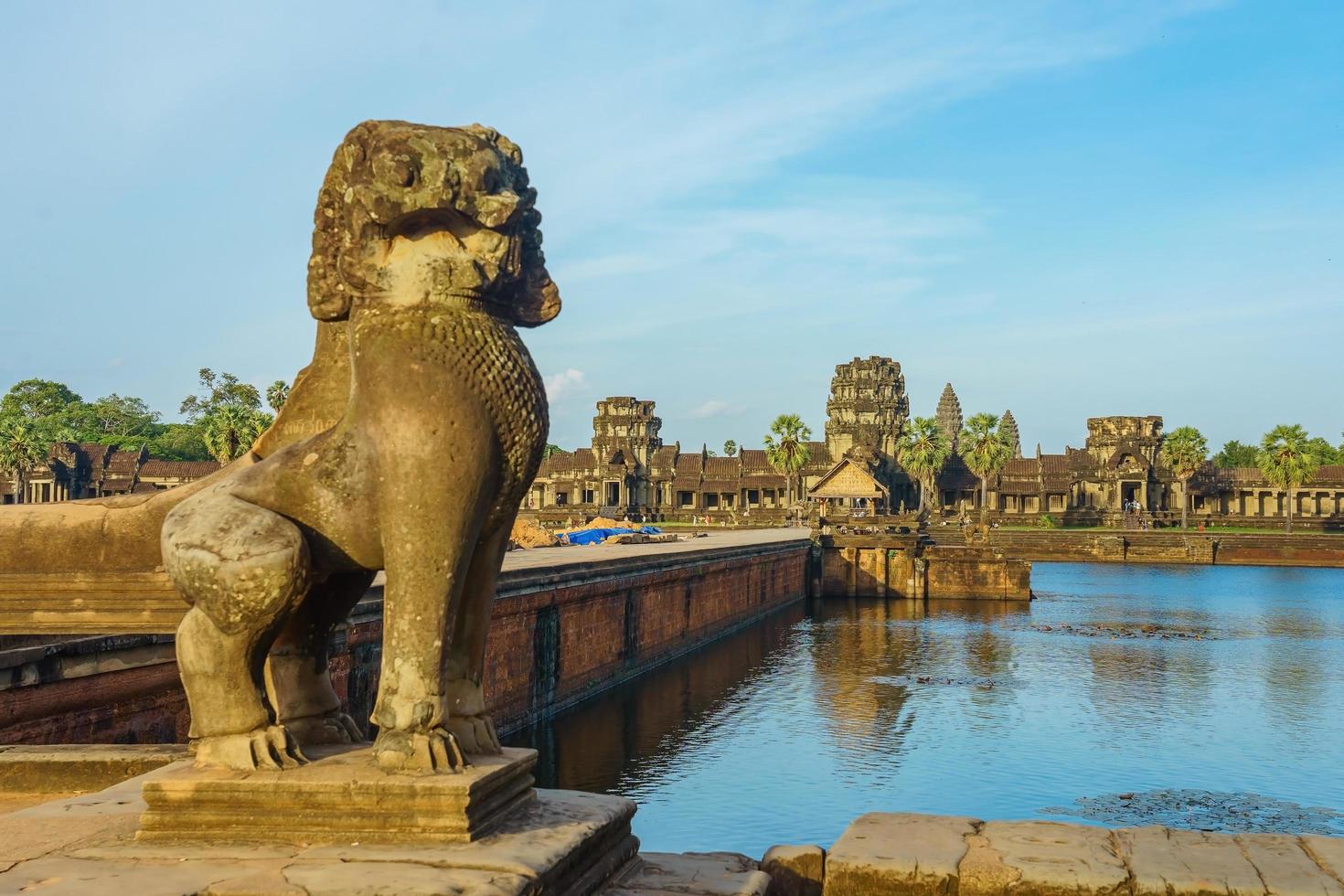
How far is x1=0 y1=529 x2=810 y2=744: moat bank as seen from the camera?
27.8 ft

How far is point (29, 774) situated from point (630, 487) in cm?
8296

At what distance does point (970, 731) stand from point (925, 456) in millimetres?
62409

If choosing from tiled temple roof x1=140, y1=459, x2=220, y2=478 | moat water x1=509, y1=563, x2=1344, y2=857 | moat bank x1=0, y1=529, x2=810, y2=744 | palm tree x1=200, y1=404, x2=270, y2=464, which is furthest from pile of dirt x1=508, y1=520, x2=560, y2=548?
tiled temple roof x1=140, y1=459, x2=220, y2=478

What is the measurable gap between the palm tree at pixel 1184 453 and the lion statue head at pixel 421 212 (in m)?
81.6

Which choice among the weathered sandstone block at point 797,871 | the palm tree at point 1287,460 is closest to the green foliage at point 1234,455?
the palm tree at point 1287,460

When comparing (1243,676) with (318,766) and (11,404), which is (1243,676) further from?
(11,404)

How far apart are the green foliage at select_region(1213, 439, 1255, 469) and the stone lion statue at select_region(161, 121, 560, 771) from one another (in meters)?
120

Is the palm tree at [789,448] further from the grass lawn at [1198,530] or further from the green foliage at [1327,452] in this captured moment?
the green foliage at [1327,452]

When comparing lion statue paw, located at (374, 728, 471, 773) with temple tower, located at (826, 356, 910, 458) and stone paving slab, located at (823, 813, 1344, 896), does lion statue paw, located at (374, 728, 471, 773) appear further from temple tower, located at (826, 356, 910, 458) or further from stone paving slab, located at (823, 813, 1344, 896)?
temple tower, located at (826, 356, 910, 458)

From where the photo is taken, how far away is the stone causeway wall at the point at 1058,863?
4.71m

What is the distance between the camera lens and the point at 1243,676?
25859mm

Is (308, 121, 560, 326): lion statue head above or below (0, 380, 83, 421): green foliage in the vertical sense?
below

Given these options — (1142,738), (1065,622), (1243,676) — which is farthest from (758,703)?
(1065,622)

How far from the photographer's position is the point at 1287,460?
238ft
